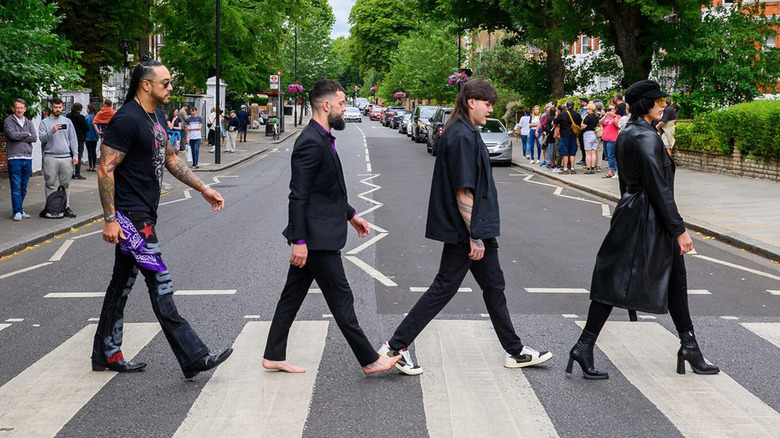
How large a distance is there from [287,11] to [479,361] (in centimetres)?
3575

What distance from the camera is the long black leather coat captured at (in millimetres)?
5215

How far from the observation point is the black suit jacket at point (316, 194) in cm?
508

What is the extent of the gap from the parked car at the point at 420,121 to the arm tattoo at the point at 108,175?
34.4 metres

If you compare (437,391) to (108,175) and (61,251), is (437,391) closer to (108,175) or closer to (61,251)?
(108,175)

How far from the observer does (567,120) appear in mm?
21875

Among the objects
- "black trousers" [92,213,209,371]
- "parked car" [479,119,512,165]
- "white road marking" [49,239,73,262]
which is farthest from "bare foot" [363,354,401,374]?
"parked car" [479,119,512,165]

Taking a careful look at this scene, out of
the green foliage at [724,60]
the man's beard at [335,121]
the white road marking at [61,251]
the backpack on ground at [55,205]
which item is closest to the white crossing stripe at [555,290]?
the man's beard at [335,121]

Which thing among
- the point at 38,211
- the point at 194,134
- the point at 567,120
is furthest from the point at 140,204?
the point at 194,134

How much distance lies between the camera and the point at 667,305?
539cm

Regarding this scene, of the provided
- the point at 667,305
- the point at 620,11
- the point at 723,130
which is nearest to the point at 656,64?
the point at 620,11

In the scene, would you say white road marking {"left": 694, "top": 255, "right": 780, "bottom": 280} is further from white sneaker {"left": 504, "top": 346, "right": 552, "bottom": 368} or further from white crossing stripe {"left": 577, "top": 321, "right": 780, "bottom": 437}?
white sneaker {"left": 504, "top": 346, "right": 552, "bottom": 368}

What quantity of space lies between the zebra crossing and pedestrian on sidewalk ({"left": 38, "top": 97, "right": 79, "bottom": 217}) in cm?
774

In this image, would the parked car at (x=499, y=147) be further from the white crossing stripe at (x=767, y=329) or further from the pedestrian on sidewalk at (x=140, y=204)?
the pedestrian on sidewalk at (x=140, y=204)

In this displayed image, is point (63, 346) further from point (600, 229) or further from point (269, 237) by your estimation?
point (600, 229)
